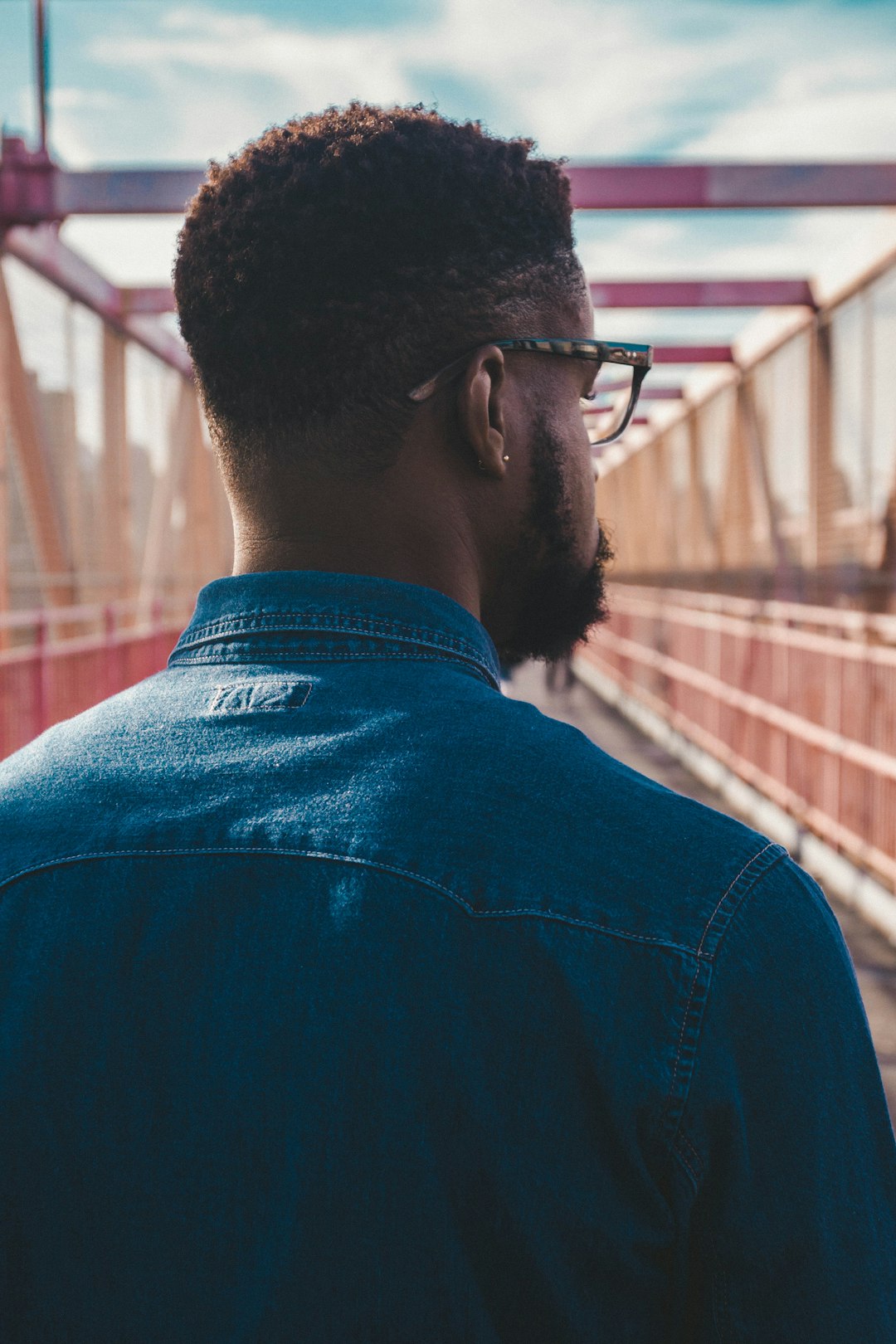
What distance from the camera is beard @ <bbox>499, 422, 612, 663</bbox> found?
1227 mm

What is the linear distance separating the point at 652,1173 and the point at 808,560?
11.0m

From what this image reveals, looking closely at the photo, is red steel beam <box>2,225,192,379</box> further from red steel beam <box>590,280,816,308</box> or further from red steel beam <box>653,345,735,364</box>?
red steel beam <box>653,345,735,364</box>

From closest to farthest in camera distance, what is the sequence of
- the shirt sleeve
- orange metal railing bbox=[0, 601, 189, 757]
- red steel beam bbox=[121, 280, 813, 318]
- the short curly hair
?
the shirt sleeve
the short curly hair
orange metal railing bbox=[0, 601, 189, 757]
red steel beam bbox=[121, 280, 813, 318]

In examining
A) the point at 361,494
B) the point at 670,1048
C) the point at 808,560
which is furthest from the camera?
the point at 808,560

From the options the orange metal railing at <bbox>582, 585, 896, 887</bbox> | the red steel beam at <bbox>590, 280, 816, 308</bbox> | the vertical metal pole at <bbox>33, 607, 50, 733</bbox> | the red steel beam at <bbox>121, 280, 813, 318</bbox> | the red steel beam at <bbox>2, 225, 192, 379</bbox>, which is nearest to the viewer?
the orange metal railing at <bbox>582, 585, 896, 887</bbox>

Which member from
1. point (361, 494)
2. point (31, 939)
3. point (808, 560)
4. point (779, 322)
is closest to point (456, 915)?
point (31, 939)

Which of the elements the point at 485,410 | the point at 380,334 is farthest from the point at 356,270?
the point at 485,410

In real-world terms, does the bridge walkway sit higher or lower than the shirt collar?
lower

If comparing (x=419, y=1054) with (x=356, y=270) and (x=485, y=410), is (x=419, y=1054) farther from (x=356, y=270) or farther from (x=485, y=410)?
(x=356, y=270)

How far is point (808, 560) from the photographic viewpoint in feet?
37.1

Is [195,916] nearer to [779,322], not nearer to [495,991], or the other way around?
[495,991]

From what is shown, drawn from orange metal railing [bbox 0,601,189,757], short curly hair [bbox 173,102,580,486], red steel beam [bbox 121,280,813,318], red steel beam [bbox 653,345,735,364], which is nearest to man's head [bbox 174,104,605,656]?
short curly hair [bbox 173,102,580,486]

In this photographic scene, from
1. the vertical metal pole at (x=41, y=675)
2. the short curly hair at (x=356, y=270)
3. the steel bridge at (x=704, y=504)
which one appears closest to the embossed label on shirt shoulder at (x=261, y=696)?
the short curly hair at (x=356, y=270)

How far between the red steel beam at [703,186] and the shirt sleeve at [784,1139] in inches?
308
